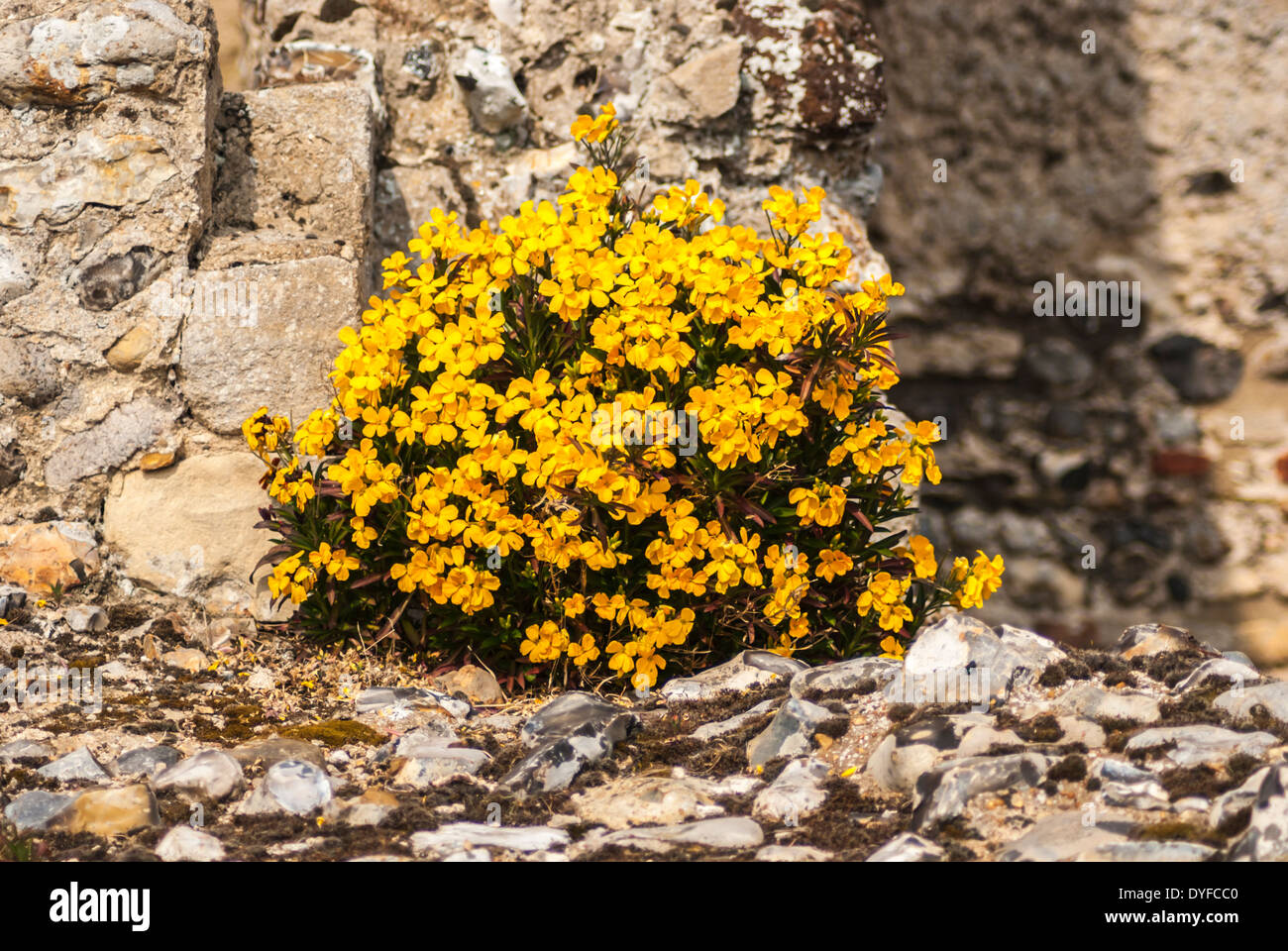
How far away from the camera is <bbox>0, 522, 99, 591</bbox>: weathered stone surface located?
117 inches

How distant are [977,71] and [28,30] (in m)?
3.16

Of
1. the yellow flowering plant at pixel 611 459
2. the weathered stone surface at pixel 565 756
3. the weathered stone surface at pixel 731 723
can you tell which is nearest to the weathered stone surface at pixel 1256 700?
the yellow flowering plant at pixel 611 459

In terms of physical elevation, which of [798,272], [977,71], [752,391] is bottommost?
[752,391]

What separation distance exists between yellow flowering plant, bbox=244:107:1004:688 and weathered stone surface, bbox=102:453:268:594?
28cm

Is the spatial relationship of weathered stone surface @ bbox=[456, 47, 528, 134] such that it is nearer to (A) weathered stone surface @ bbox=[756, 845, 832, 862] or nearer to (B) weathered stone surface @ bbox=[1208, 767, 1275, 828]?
(A) weathered stone surface @ bbox=[756, 845, 832, 862]

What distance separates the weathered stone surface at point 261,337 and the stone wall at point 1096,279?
2354mm

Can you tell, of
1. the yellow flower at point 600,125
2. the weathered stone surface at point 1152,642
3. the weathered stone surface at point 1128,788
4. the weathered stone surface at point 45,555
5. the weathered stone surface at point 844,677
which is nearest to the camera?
the weathered stone surface at point 1128,788

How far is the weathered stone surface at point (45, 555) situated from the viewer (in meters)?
2.97

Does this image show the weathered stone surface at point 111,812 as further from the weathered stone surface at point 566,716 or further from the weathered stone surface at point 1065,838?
the weathered stone surface at point 1065,838

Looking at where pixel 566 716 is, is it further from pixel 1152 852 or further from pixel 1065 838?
pixel 1152 852

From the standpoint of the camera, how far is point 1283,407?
4.12m

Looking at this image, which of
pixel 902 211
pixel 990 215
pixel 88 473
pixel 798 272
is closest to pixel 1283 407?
pixel 990 215

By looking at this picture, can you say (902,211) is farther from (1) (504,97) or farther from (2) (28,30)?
(2) (28,30)

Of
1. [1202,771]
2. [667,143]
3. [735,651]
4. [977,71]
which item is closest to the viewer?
[1202,771]
